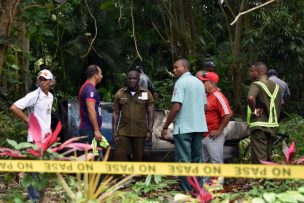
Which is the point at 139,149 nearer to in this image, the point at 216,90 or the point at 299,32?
the point at 216,90

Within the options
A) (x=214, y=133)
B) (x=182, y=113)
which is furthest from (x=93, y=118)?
(x=214, y=133)

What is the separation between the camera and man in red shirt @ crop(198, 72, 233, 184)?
8.27m

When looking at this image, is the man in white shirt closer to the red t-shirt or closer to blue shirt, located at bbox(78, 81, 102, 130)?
blue shirt, located at bbox(78, 81, 102, 130)

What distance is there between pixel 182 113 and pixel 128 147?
4.53ft

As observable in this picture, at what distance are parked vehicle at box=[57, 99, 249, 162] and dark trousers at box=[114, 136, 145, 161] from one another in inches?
18.7

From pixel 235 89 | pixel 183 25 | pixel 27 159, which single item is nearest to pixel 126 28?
pixel 183 25

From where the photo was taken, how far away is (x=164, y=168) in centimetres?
517

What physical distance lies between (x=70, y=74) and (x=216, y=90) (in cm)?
1663

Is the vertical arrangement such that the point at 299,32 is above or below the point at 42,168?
above

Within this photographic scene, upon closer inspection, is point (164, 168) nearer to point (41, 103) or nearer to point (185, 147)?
point (41, 103)

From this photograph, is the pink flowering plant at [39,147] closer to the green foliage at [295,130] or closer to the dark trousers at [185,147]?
the dark trousers at [185,147]

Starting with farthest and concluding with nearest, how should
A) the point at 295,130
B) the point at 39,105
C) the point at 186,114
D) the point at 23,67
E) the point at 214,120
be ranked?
the point at 23,67, the point at 295,130, the point at 214,120, the point at 186,114, the point at 39,105

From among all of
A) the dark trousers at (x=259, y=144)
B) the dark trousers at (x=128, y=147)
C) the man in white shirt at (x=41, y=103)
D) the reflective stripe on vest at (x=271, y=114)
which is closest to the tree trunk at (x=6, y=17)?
the man in white shirt at (x=41, y=103)

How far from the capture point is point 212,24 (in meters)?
26.2
